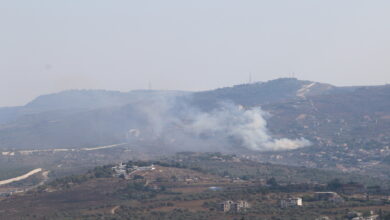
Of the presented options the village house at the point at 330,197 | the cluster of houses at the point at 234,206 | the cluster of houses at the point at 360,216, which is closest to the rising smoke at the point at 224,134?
the village house at the point at 330,197

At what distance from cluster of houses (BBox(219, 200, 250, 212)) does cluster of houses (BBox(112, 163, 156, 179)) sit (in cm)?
2909

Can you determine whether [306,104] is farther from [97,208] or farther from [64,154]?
[97,208]

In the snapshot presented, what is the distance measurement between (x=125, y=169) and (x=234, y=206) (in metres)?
37.4

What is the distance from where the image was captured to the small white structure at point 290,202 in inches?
2950

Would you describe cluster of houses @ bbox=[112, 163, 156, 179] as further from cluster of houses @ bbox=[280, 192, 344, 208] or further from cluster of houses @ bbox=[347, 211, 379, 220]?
cluster of houses @ bbox=[347, 211, 379, 220]

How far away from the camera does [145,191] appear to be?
92.3 m

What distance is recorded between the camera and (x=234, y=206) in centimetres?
7556

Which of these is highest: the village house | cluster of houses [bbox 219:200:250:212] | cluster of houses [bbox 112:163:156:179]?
cluster of houses [bbox 112:163:156:179]

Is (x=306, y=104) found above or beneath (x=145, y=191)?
above

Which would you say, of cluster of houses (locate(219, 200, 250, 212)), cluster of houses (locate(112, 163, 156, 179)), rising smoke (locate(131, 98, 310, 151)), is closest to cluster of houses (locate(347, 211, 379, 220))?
cluster of houses (locate(219, 200, 250, 212))

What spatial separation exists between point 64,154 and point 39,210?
306ft

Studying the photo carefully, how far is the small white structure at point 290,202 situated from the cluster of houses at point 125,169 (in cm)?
3214

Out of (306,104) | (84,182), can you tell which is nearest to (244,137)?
(306,104)

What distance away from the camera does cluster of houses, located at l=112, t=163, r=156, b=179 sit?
10544 cm
